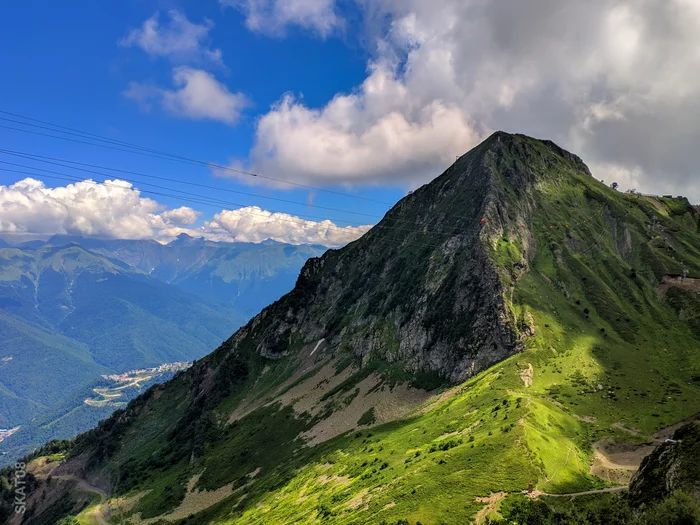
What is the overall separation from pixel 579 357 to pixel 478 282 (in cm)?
3702

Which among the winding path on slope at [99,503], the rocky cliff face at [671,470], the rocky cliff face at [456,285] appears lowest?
the winding path on slope at [99,503]

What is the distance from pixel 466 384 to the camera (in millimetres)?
99312

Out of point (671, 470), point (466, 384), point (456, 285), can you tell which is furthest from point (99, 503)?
point (671, 470)

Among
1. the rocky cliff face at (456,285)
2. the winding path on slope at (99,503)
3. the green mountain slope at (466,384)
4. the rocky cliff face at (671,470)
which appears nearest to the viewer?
the rocky cliff face at (671,470)

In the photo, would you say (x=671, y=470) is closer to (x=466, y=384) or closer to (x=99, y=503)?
(x=466, y=384)

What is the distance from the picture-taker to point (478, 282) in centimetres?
12794

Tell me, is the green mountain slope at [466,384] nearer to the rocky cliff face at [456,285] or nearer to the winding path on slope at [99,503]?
the rocky cliff face at [456,285]

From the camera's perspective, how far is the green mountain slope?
56406mm

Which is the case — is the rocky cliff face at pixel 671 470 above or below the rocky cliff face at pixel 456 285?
below

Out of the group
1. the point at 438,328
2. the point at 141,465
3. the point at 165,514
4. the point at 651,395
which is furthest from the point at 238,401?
the point at 651,395

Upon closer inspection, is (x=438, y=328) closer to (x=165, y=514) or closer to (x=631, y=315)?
(x=631, y=315)

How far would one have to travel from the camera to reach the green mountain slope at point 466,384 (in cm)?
5641

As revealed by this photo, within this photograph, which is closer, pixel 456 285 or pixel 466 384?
pixel 466 384

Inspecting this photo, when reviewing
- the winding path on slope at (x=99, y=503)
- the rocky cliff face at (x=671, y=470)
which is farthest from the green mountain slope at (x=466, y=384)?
the rocky cliff face at (x=671, y=470)
